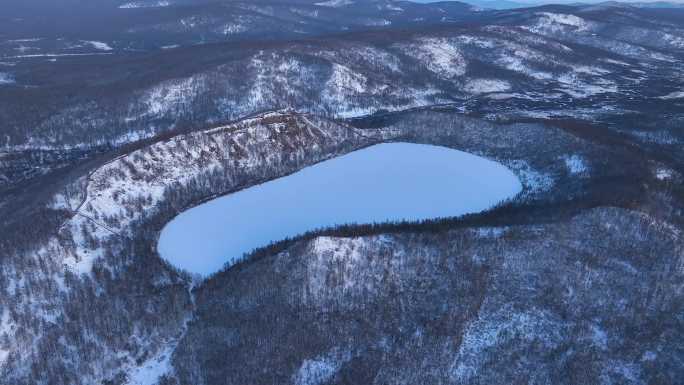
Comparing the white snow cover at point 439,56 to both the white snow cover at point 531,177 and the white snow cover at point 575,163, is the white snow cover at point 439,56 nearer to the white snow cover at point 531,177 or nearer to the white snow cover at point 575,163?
the white snow cover at point 531,177

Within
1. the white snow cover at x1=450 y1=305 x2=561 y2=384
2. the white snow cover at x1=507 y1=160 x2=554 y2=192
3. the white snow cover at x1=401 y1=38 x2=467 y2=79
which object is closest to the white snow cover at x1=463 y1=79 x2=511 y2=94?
the white snow cover at x1=401 y1=38 x2=467 y2=79

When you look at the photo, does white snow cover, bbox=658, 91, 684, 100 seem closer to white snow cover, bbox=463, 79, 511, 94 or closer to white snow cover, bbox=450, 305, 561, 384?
white snow cover, bbox=463, 79, 511, 94

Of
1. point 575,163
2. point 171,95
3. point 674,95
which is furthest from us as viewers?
point 674,95

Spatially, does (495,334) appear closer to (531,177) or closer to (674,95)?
(531,177)

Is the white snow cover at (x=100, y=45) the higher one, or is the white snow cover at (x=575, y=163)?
the white snow cover at (x=575, y=163)

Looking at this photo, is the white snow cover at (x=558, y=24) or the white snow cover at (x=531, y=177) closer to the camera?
the white snow cover at (x=531, y=177)

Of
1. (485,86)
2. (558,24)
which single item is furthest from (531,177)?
(558,24)

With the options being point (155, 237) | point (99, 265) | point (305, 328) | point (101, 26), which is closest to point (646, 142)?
point (305, 328)

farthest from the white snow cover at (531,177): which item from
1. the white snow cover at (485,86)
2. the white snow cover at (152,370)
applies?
the white snow cover at (485,86)

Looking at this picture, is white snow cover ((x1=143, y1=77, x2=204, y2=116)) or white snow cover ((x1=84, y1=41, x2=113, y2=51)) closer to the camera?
white snow cover ((x1=143, y1=77, x2=204, y2=116))
